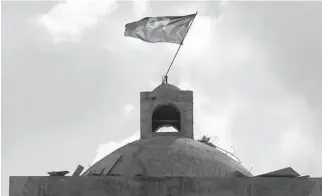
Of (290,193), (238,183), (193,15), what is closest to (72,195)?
(238,183)

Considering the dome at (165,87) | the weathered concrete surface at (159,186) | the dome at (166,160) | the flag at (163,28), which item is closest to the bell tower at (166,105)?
the dome at (165,87)

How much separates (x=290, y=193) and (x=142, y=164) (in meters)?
7.06

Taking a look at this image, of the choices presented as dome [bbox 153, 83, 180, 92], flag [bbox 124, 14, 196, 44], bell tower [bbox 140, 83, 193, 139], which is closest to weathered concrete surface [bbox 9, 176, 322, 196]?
bell tower [bbox 140, 83, 193, 139]

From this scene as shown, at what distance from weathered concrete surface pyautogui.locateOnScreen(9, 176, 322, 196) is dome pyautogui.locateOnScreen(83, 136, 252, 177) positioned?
1271mm

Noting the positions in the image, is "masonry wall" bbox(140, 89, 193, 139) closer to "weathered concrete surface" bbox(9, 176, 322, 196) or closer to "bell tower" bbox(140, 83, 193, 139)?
"bell tower" bbox(140, 83, 193, 139)

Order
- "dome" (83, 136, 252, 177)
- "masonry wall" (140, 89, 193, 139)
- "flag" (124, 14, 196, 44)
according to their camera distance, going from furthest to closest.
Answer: "flag" (124, 14, 196, 44) < "masonry wall" (140, 89, 193, 139) < "dome" (83, 136, 252, 177)

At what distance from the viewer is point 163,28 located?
45.5m

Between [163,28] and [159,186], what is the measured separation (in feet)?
35.4

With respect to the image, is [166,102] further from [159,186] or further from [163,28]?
[159,186]

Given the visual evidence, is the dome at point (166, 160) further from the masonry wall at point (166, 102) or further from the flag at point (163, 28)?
the flag at point (163, 28)

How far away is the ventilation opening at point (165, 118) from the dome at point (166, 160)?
2.75 m

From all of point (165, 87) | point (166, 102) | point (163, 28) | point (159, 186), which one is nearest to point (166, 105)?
point (166, 102)

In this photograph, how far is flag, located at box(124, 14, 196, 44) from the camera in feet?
149

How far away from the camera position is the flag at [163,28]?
149 ft
